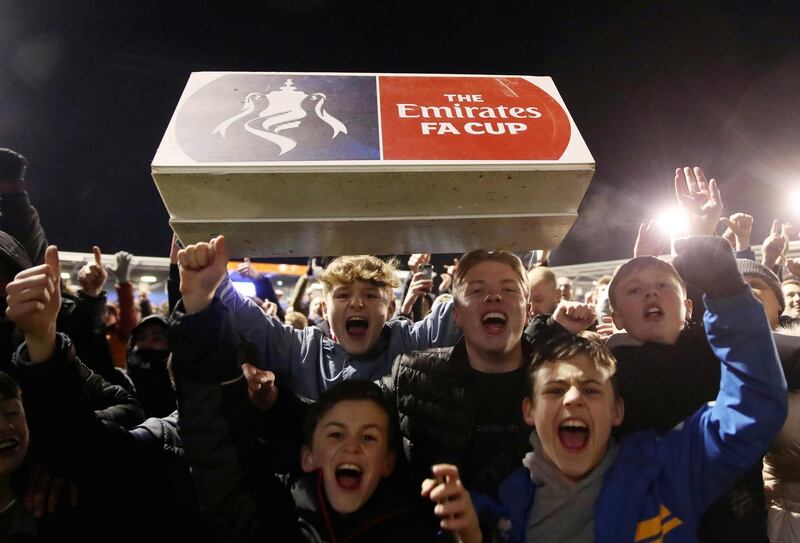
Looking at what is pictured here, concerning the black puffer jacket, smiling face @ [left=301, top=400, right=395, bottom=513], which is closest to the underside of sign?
the black puffer jacket

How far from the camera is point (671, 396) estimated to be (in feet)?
6.25

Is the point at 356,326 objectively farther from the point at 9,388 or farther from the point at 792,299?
the point at 792,299

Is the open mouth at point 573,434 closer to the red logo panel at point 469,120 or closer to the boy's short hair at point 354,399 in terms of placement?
the boy's short hair at point 354,399

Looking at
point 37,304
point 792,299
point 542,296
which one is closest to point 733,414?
point 37,304

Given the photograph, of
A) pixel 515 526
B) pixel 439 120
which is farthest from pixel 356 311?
pixel 515 526

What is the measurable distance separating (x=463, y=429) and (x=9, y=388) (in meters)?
1.69

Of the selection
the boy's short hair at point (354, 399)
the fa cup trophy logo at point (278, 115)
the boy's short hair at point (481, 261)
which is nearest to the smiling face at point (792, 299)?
the boy's short hair at point (481, 261)

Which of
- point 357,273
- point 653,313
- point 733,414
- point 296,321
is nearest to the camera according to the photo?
point 733,414

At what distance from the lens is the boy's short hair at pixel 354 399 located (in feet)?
6.38

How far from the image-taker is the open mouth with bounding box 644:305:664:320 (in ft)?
6.97

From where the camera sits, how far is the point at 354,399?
193 centimetres

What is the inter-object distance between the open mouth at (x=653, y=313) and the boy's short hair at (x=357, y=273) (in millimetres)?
1285

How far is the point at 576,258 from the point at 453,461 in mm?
25691

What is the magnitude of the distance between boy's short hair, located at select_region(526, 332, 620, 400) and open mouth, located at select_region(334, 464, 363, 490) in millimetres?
695
